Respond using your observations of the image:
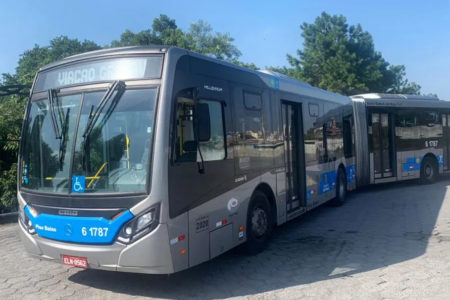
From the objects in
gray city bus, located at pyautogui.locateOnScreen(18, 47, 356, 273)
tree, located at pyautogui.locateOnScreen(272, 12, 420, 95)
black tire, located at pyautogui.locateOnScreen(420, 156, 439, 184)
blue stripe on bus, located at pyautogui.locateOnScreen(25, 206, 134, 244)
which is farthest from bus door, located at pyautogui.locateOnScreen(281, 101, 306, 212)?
tree, located at pyautogui.locateOnScreen(272, 12, 420, 95)

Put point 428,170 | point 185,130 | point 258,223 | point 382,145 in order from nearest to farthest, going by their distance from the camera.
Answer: point 185,130 → point 258,223 → point 382,145 → point 428,170

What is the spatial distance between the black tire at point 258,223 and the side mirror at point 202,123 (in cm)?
187

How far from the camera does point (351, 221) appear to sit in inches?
371

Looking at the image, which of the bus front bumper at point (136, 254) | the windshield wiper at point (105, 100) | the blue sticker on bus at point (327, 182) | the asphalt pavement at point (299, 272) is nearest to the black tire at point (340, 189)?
the blue sticker on bus at point (327, 182)

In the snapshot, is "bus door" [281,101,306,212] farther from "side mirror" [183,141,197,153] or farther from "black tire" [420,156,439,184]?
"black tire" [420,156,439,184]

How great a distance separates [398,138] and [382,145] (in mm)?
665

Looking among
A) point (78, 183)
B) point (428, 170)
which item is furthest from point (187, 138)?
point (428, 170)

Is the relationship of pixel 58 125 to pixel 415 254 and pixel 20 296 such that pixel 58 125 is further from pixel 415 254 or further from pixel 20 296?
pixel 415 254

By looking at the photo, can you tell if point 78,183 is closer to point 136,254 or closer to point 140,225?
point 140,225

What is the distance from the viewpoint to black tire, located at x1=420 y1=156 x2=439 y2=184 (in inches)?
590

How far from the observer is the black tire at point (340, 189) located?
11.3 metres

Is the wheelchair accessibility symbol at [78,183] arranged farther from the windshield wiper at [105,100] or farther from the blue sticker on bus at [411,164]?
the blue sticker on bus at [411,164]

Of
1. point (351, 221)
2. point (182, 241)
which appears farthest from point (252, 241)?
point (351, 221)

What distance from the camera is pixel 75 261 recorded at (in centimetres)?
487
